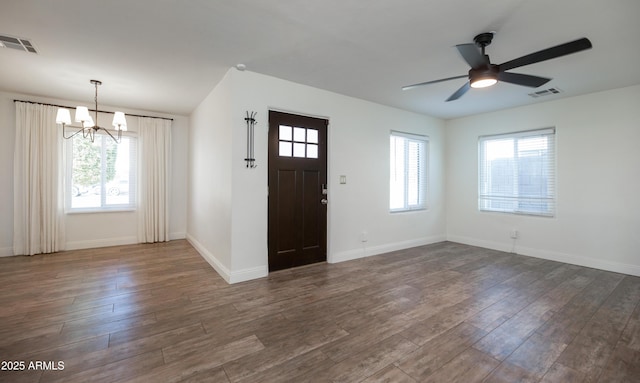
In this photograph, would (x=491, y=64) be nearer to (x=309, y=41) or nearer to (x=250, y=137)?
(x=309, y=41)

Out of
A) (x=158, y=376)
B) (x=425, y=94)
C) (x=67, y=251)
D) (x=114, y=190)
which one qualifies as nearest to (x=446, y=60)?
(x=425, y=94)

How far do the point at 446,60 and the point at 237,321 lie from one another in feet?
11.8

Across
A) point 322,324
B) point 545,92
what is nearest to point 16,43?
point 322,324

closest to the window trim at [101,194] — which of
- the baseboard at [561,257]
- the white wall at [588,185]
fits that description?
the baseboard at [561,257]

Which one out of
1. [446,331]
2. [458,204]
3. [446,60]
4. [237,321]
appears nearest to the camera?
[446,331]

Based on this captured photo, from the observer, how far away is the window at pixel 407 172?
5352 millimetres

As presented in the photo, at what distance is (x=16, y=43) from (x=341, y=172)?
4.12 metres

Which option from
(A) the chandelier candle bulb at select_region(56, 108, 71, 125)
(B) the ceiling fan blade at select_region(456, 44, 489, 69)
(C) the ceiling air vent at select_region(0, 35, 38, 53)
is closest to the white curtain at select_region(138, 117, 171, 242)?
(A) the chandelier candle bulb at select_region(56, 108, 71, 125)

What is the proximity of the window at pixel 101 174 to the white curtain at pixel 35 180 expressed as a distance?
0.99ft

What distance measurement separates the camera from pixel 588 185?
14.3 feet

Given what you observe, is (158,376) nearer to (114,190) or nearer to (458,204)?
(114,190)

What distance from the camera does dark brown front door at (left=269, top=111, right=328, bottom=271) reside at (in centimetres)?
390

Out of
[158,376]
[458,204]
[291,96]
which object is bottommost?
[158,376]

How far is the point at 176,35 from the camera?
2.75 m
